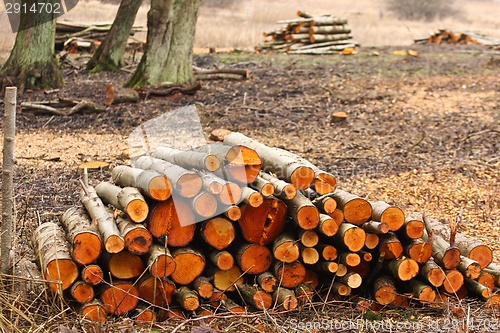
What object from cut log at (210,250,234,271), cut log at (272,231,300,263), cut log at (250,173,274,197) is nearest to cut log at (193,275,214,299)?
cut log at (210,250,234,271)

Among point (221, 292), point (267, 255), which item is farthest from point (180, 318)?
point (267, 255)

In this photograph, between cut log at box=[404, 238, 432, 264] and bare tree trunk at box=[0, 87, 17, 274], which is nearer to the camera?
bare tree trunk at box=[0, 87, 17, 274]

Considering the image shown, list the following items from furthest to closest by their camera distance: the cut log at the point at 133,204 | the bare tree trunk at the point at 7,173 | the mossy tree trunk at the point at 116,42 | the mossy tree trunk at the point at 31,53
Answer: the mossy tree trunk at the point at 116,42
the mossy tree trunk at the point at 31,53
the cut log at the point at 133,204
the bare tree trunk at the point at 7,173

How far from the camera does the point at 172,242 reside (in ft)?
14.4

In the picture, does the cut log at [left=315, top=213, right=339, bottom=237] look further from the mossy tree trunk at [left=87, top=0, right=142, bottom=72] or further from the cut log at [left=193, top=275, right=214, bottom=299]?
the mossy tree trunk at [left=87, top=0, right=142, bottom=72]

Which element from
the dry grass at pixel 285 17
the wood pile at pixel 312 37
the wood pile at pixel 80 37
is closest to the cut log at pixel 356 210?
the wood pile at pixel 312 37

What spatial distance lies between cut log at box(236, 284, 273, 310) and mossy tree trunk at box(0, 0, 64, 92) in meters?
9.21

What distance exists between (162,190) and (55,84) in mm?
9598

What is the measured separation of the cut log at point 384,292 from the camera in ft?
15.0

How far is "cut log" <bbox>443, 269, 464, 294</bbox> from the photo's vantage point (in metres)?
4.57

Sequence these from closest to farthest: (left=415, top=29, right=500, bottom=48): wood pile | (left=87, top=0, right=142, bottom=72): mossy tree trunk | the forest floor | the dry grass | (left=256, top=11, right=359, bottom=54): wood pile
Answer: the forest floor
(left=87, top=0, right=142, bottom=72): mossy tree trunk
(left=256, top=11, right=359, bottom=54): wood pile
(left=415, top=29, right=500, bottom=48): wood pile
the dry grass

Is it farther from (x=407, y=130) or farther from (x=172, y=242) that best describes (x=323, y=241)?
(x=407, y=130)

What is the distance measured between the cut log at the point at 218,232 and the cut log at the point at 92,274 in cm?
65

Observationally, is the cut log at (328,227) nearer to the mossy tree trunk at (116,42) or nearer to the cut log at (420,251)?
the cut log at (420,251)
